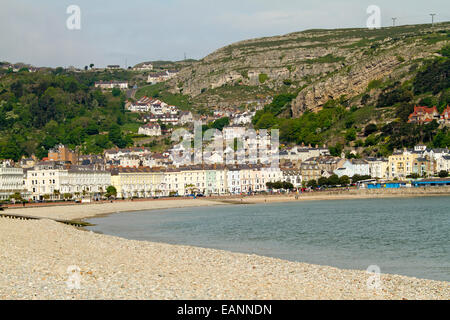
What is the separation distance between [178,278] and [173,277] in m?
0.24

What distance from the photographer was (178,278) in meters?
19.7

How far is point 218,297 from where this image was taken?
16.6m

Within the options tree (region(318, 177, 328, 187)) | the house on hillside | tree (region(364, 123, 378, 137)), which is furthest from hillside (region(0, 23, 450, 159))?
tree (region(318, 177, 328, 187))

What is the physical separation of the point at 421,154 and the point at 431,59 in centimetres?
4600

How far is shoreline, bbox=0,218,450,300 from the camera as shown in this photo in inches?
662

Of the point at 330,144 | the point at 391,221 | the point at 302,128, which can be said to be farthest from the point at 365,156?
the point at 391,221

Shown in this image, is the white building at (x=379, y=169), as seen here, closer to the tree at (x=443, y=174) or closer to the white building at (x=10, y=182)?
the tree at (x=443, y=174)

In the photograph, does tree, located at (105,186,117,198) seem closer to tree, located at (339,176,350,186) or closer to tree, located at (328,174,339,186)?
tree, located at (328,174,339,186)

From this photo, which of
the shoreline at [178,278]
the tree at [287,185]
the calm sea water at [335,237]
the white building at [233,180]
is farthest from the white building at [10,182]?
the shoreline at [178,278]

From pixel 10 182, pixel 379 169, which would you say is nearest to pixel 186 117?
pixel 379 169

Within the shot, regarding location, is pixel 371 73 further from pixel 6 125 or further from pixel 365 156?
pixel 6 125

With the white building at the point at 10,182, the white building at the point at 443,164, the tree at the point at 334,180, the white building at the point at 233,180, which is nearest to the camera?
the white building at the point at 10,182

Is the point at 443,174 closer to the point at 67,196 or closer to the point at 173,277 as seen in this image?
the point at 67,196

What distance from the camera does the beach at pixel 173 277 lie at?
16.9 meters
